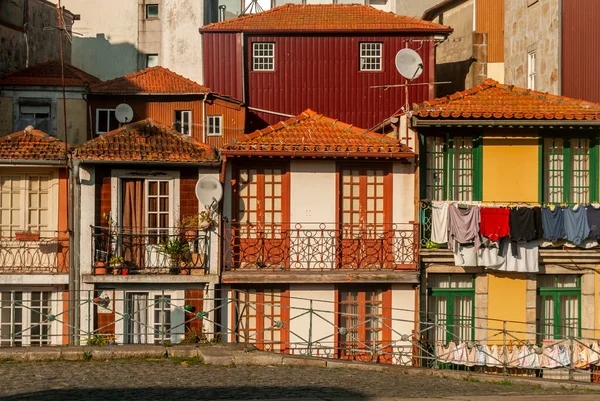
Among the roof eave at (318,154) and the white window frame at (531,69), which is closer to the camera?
the roof eave at (318,154)

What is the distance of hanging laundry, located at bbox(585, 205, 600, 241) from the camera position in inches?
1100

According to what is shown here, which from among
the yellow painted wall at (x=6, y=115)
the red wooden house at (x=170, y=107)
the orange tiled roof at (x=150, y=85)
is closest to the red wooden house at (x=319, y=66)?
the red wooden house at (x=170, y=107)

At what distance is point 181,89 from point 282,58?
12.3 ft

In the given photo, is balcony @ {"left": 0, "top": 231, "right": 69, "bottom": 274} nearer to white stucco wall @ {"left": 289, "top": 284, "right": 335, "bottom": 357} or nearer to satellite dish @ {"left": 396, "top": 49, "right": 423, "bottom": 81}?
white stucco wall @ {"left": 289, "top": 284, "right": 335, "bottom": 357}

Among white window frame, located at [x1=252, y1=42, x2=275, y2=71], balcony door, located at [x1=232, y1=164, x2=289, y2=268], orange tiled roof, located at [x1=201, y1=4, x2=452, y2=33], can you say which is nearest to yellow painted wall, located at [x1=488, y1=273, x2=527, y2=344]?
balcony door, located at [x1=232, y1=164, x2=289, y2=268]

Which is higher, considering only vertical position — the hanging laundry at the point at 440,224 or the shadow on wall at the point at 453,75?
the shadow on wall at the point at 453,75

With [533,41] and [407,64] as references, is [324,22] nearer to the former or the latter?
[533,41]

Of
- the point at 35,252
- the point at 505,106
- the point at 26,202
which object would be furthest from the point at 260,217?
the point at 505,106

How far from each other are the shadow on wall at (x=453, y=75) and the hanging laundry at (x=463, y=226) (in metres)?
13.8

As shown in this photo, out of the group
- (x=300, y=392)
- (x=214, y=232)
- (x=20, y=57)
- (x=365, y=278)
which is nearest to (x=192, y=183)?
(x=214, y=232)

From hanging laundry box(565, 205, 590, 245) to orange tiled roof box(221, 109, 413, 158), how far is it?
3964 mm

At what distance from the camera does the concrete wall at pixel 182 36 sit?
46.7 metres

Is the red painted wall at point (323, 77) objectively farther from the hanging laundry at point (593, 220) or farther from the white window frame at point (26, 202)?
the hanging laundry at point (593, 220)

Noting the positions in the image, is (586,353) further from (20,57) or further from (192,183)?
(20,57)
